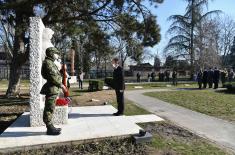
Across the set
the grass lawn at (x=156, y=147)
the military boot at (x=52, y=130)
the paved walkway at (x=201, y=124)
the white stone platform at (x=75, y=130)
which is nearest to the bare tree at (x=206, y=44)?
the paved walkway at (x=201, y=124)

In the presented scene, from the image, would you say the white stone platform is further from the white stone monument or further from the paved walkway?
the paved walkway

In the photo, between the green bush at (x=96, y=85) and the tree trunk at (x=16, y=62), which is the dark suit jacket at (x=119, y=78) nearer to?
the tree trunk at (x=16, y=62)

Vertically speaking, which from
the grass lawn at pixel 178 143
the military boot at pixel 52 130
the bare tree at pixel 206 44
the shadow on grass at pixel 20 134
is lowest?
the grass lawn at pixel 178 143

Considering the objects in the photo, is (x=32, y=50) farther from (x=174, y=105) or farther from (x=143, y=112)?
(x=174, y=105)

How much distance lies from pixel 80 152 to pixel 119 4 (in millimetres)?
9946

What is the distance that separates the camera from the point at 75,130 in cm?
710

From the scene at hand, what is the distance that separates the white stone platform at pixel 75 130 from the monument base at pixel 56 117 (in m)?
0.17

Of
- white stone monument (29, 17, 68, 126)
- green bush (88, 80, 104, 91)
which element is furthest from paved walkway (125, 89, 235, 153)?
green bush (88, 80, 104, 91)

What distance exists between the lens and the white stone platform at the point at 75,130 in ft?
20.5

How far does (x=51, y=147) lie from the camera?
6.13m

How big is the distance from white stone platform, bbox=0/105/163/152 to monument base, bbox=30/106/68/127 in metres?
0.17

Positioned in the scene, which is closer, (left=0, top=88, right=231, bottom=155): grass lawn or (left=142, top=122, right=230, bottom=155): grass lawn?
(left=0, top=88, right=231, bottom=155): grass lawn

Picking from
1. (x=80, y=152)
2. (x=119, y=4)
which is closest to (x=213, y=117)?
(x=80, y=152)

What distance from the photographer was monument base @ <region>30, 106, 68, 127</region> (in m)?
7.46
